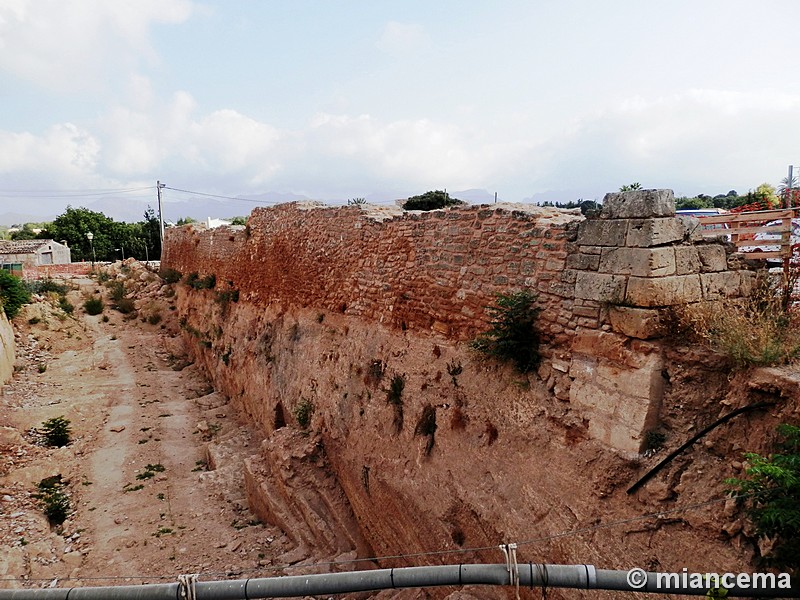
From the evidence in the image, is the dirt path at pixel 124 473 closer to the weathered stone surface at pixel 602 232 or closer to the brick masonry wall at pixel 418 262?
the brick masonry wall at pixel 418 262

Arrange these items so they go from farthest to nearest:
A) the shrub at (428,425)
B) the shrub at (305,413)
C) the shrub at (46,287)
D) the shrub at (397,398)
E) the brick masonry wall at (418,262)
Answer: the shrub at (46,287) → the shrub at (305,413) → the shrub at (397,398) → the shrub at (428,425) → the brick masonry wall at (418,262)

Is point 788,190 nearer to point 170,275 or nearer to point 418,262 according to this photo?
point 418,262

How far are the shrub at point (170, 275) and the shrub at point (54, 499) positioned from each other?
11.3 m

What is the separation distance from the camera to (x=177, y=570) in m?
7.66

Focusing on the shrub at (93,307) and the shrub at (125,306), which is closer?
the shrub at (93,307)

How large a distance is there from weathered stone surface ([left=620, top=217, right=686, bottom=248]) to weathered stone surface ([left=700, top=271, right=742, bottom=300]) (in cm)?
50

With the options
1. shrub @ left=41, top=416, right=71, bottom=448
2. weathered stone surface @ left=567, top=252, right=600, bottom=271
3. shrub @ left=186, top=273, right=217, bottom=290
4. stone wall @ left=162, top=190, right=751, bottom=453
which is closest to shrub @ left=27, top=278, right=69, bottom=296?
shrub @ left=186, top=273, right=217, bottom=290

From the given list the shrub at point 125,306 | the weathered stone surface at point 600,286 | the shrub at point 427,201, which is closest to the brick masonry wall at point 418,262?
the weathered stone surface at point 600,286

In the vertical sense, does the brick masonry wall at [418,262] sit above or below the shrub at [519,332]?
above

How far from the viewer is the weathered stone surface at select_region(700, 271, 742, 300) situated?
483cm

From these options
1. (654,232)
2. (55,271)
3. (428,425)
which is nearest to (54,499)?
(428,425)

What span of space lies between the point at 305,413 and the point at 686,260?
677 centimetres

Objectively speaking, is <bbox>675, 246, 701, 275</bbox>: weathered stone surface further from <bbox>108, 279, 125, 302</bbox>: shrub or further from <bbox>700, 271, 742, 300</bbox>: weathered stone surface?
<bbox>108, 279, 125, 302</bbox>: shrub

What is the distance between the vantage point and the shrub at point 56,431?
39.7ft
